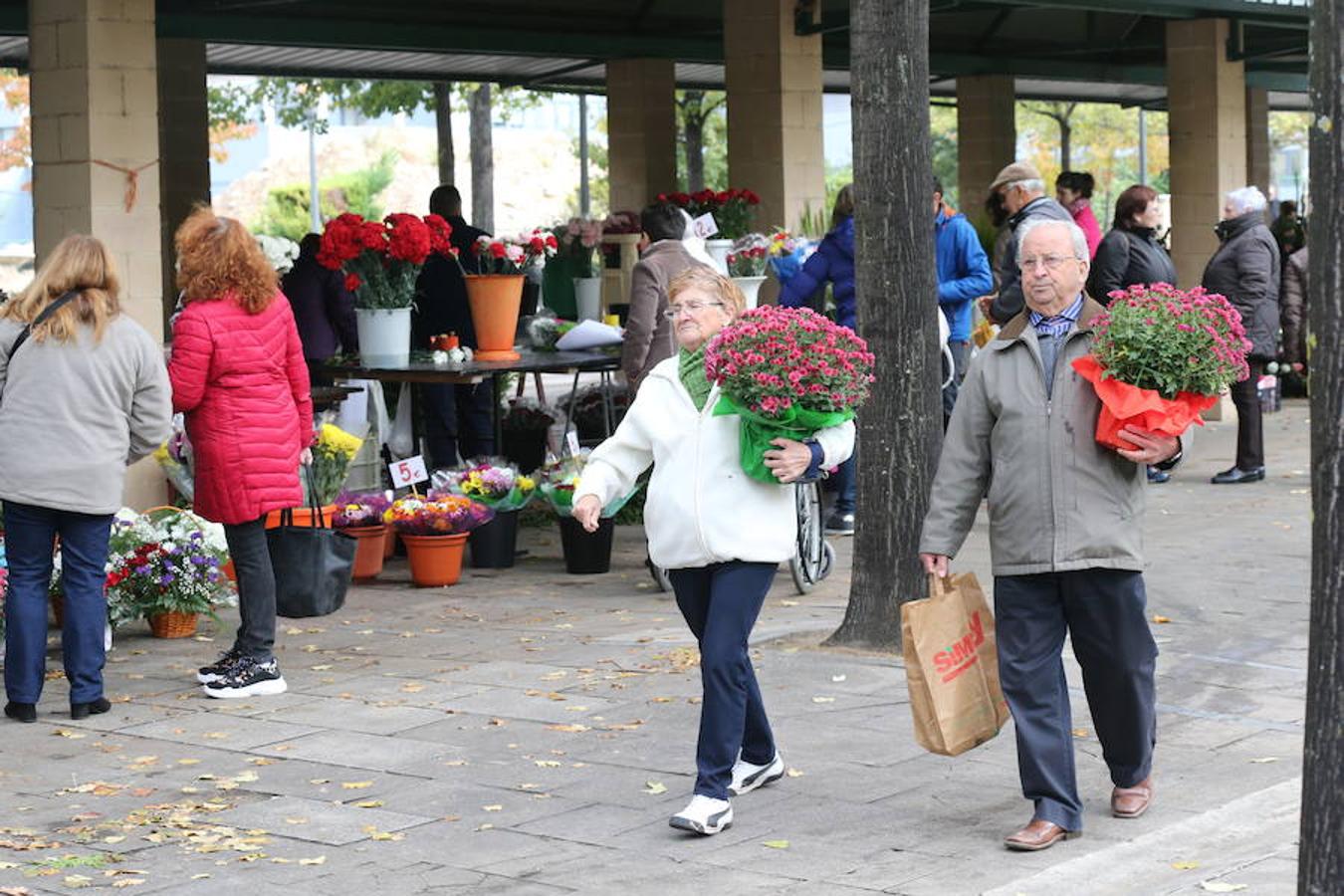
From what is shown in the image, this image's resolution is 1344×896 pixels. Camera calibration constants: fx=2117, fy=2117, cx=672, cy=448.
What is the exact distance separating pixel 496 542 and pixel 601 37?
9386 millimetres

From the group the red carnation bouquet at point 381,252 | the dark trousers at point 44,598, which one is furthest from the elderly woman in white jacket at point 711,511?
the red carnation bouquet at point 381,252

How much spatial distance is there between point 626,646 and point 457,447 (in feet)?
16.7

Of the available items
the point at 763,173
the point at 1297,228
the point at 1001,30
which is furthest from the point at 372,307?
the point at 1001,30

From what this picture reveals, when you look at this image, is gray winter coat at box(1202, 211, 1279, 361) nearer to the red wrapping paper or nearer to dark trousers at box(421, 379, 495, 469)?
dark trousers at box(421, 379, 495, 469)

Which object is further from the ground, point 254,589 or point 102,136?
point 102,136

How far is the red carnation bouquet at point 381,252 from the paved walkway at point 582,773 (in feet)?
7.43

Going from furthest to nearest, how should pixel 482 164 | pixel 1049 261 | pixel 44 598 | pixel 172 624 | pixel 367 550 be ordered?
pixel 482 164 < pixel 367 550 < pixel 172 624 < pixel 44 598 < pixel 1049 261

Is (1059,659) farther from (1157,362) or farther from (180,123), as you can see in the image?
(180,123)

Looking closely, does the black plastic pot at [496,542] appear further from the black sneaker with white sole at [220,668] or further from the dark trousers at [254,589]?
the black sneaker with white sole at [220,668]

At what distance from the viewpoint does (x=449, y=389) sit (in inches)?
530

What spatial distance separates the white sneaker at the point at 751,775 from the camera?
644 cm

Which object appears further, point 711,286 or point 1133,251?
point 1133,251

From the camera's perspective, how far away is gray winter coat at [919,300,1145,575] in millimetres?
5832

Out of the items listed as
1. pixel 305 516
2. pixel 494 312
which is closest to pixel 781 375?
pixel 305 516
